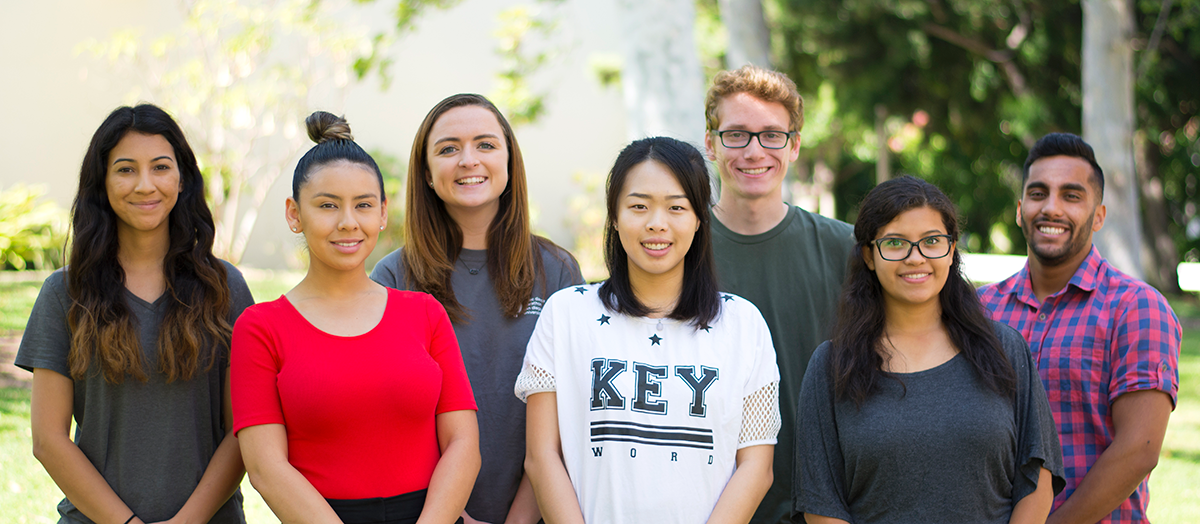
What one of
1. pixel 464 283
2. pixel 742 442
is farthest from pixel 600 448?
pixel 464 283

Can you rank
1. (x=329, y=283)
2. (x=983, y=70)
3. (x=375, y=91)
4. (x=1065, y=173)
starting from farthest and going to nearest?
(x=375, y=91)
(x=983, y=70)
(x=1065, y=173)
(x=329, y=283)

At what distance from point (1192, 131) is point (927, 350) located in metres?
16.3

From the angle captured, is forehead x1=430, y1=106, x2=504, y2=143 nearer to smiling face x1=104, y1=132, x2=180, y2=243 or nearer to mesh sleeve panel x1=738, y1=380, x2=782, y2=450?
smiling face x1=104, y1=132, x2=180, y2=243

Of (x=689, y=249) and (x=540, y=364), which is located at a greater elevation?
(x=689, y=249)

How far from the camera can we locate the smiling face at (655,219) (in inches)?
101

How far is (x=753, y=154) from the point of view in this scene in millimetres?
3178

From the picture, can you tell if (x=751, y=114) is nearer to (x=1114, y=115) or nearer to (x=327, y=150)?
(x=327, y=150)

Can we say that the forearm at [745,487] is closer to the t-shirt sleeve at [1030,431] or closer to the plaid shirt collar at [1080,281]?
the t-shirt sleeve at [1030,431]

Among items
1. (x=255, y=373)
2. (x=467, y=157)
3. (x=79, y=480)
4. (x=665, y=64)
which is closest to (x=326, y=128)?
(x=467, y=157)

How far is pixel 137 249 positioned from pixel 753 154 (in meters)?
2.03

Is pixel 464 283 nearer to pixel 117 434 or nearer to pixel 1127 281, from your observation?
pixel 117 434

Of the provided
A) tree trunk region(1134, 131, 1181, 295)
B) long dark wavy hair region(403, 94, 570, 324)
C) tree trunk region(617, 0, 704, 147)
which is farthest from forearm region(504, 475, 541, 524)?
tree trunk region(1134, 131, 1181, 295)

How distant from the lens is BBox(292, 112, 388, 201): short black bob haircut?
250 centimetres

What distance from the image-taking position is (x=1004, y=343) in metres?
2.55
